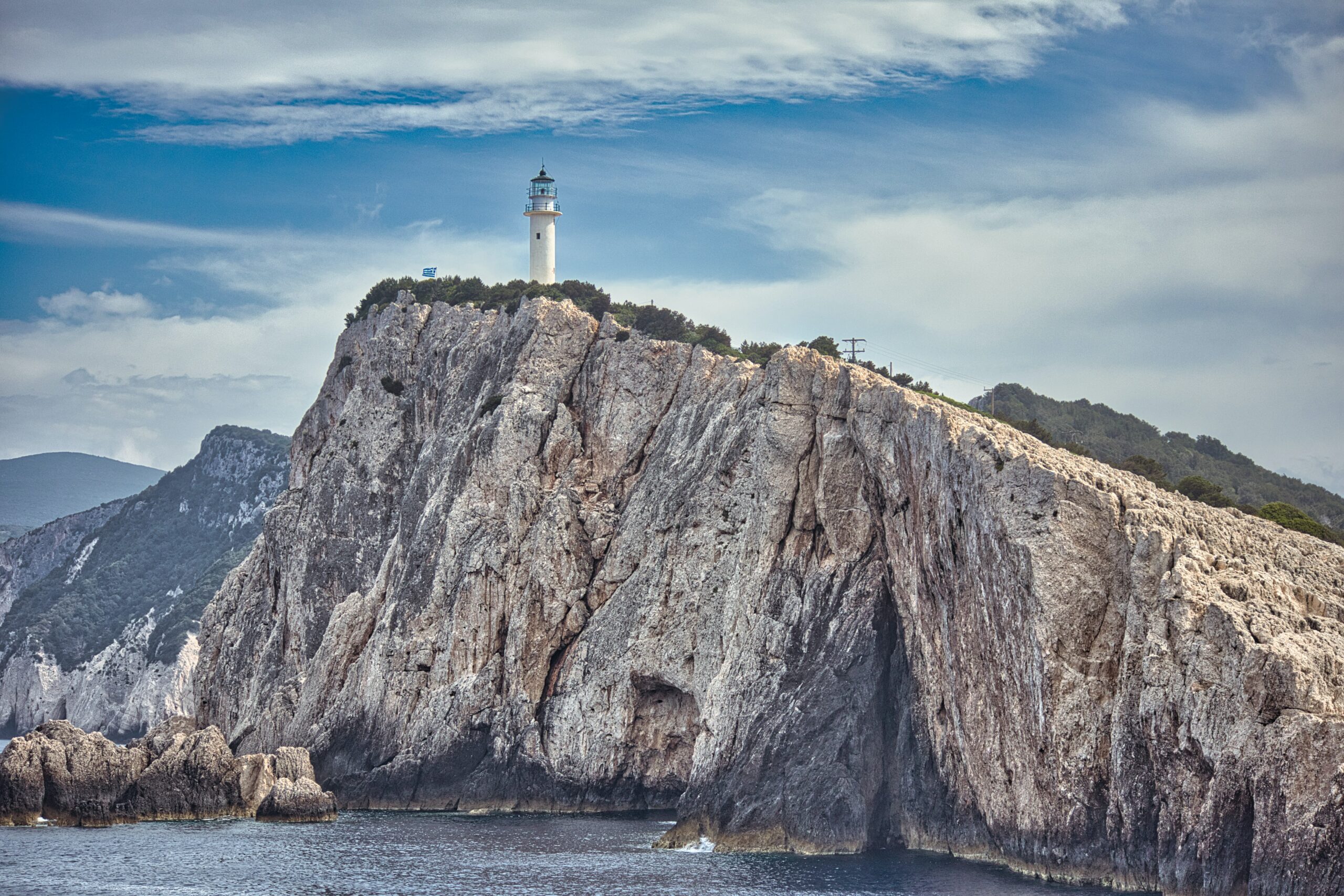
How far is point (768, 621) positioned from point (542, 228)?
46.3m

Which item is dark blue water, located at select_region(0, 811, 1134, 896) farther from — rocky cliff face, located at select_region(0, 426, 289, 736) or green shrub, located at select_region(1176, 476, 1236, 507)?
rocky cliff face, located at select_region(0, 426, 289, 736)

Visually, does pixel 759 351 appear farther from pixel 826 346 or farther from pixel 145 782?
pixel 145 782

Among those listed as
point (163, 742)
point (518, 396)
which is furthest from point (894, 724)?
point (163, 742)

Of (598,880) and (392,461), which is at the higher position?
(392,461)

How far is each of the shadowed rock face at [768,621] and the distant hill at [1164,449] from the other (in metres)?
40.3

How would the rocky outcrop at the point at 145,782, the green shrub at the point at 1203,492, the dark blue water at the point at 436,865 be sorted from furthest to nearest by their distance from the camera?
the green shrub at the point at 1203,492 → the rocky outcrop at the point at 145,782 → the dark blue water at the point at 436,865

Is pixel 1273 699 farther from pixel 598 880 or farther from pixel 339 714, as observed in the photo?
pixel 339 714

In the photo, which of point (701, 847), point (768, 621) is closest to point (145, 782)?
point (701, 847)

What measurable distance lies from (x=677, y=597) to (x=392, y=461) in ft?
83.8

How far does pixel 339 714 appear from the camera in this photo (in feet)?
252

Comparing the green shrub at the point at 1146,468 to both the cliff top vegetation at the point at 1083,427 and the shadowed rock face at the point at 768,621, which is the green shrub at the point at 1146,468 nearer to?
the cliff top vegetation at the point at 1083,427

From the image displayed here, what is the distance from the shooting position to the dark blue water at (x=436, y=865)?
49.6 metres

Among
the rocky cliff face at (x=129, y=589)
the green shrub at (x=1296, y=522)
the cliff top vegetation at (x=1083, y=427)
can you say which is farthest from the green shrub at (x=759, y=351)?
the rocky cliff face at (x=129, y=589)

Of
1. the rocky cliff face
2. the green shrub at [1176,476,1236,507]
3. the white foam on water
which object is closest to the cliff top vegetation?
the green shrub at [1176,476,1236,507]
